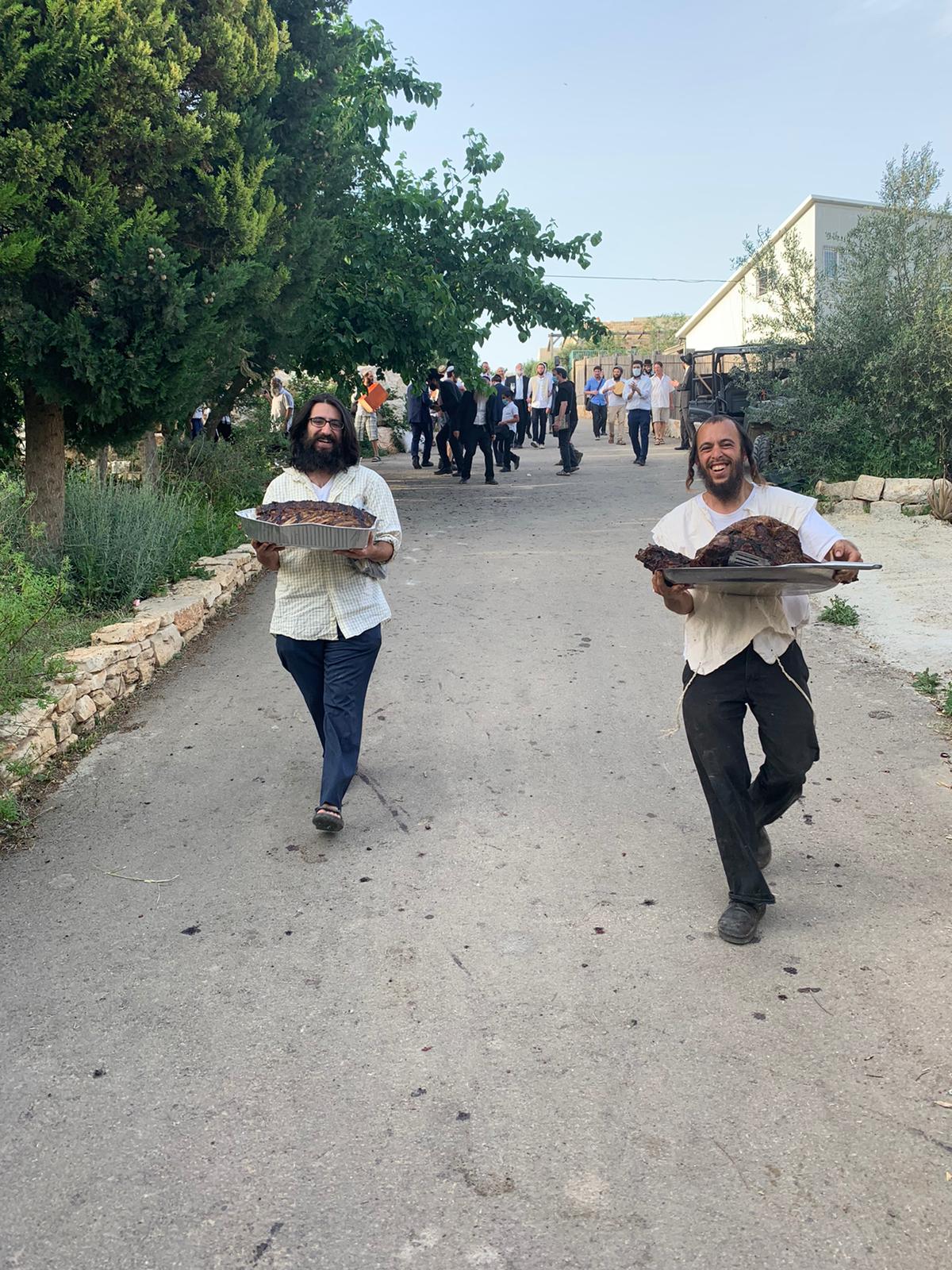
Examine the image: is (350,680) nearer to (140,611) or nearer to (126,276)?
(140,611)

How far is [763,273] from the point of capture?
15.7 metres

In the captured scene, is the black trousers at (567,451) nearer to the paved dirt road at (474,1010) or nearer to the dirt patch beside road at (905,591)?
the dirt patch beside road at (905,591)

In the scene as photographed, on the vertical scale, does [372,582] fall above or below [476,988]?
above

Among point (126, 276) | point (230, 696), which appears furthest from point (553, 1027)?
point (126, 276)

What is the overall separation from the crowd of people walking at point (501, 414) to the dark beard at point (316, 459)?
41.1ft

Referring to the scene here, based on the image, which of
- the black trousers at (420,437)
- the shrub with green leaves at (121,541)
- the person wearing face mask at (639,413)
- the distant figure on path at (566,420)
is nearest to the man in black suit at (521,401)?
the black trousers at (420,437)

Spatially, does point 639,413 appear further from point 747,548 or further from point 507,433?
point 747,548

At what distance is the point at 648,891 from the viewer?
4668mm

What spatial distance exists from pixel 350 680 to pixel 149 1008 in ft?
6.24

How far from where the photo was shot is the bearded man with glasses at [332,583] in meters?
5.37

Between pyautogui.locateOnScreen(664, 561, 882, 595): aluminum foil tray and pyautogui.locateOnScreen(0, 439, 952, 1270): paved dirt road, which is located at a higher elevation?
pyautogui.locateOnScreen(664, 561, 882, 595): aluminum foil tray

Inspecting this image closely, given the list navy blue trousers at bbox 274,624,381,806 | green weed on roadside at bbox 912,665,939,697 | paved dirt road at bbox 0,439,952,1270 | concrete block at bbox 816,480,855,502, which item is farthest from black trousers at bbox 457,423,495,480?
navy blue trousers at bbox 274,624,381,806

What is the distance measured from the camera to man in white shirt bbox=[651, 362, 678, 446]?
27.4 m

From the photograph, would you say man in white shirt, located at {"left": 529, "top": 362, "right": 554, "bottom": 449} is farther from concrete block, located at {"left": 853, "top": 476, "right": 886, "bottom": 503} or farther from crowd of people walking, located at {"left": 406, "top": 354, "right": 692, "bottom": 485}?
concrete block, located at {"left": 853, "top": 476, "right": 886, "bottom": 503}
